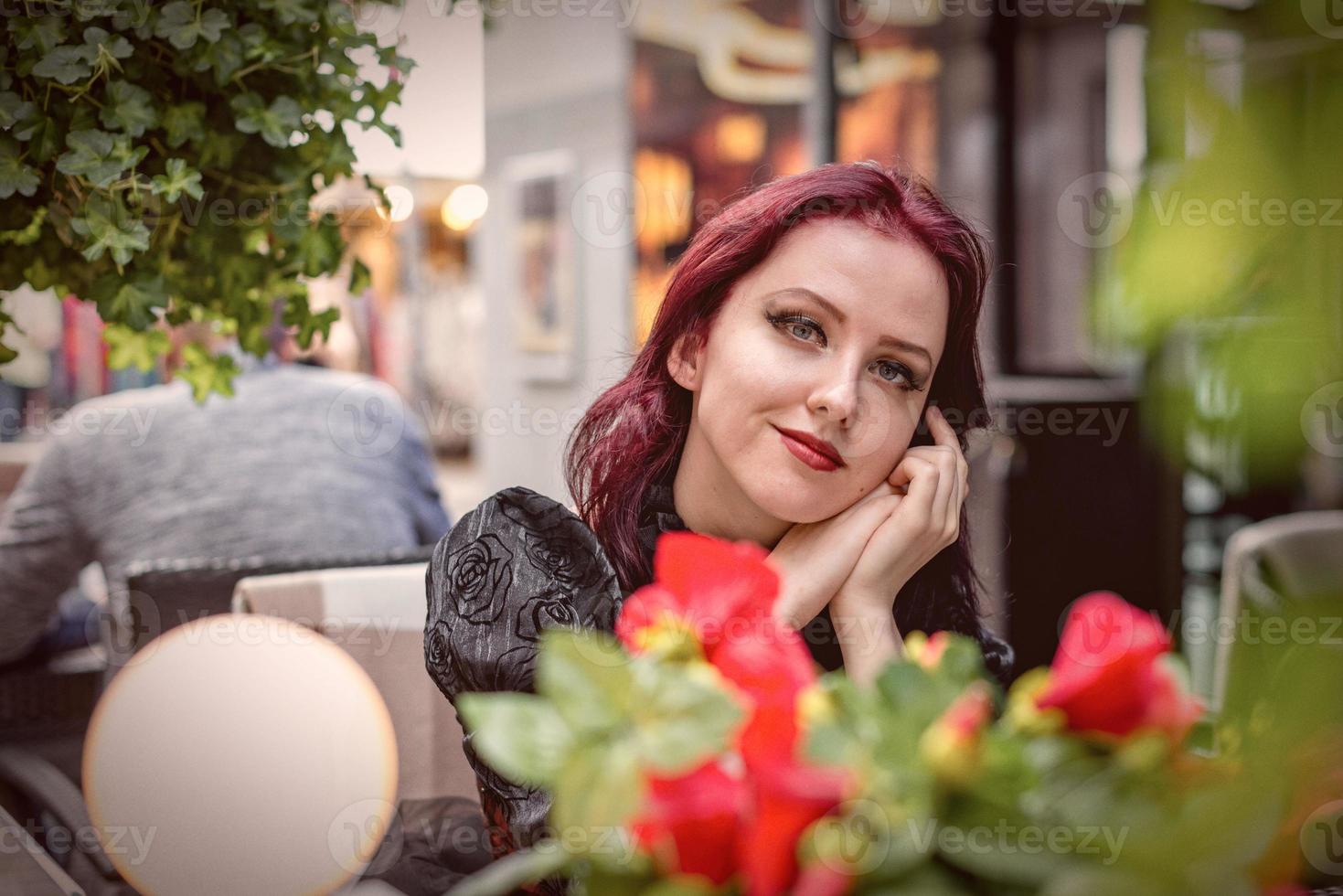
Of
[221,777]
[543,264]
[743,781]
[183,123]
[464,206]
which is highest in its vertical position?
[464,206]

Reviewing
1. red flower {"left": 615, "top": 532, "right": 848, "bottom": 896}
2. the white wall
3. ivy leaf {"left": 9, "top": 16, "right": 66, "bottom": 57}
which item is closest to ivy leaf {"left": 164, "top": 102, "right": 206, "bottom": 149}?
ivy leaf {"left": 9, "top": 16, "right": 66, "bottom": 57}

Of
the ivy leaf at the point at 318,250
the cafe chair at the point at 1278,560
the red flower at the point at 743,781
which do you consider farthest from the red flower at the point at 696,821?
the cafe chair at the point at 1278,560

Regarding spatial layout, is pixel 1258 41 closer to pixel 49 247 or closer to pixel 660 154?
pixel 49 247

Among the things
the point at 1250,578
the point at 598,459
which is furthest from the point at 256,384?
the point at 1250,578

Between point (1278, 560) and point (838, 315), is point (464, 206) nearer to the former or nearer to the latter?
point (1278, 560)

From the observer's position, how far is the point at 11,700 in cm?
201

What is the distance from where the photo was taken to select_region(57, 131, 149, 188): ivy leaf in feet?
3.09

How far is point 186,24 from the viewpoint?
3.11ft

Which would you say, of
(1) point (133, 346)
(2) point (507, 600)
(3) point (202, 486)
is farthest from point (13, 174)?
(3) point (202, 486)

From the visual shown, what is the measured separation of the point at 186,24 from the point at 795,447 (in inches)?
25.1

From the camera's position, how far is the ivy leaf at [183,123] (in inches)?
39.4

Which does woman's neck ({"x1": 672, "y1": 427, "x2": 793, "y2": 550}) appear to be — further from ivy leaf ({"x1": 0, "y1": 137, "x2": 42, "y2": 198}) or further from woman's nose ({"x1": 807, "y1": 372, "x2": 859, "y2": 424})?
ivy leaf ({"x1": 0, "y1": 137, "x2": 42, "y2": 198})

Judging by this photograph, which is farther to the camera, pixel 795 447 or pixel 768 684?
pixel 795 447

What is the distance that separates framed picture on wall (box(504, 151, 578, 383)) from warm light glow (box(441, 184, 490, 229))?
1.23ft
